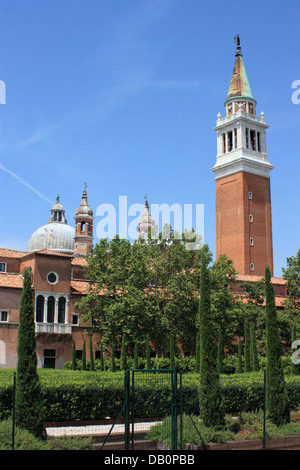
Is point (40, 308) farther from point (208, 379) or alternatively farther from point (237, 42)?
point (237, 42)

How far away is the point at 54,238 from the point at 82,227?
507 cm

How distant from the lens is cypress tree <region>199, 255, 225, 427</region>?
16.1 meters

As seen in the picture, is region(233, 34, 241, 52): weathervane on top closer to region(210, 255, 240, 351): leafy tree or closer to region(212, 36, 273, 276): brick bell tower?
region(212, 36, 273, 276): brick bell tower

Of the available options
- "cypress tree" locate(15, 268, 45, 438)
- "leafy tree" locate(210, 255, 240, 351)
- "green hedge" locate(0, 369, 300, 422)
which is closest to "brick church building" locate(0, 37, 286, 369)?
"leafy tree" locate(210, 255, 240, 351)

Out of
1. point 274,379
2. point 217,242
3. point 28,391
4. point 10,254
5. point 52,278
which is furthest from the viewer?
point 217,242

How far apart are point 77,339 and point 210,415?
88.0 feet

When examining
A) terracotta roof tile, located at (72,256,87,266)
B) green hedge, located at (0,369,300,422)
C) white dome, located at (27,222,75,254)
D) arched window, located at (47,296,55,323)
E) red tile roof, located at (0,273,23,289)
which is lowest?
green hedge, located at (0,369,300,422)

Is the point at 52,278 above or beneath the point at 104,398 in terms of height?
above

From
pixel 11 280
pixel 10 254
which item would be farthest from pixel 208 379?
pixel 10 254

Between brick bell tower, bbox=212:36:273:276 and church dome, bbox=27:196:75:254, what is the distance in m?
22.6

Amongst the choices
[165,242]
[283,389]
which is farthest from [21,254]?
[283,389]

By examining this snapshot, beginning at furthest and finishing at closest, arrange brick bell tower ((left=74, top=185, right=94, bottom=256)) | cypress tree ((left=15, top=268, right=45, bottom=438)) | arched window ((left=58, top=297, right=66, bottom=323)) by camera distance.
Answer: brick bell tower ((left=74, top=185, right=94, bottom=256)) < arched window ((left=58, top=297, right=66, bottom=323)) < cypress tree ((left=15, top=268, right=45, bottom=438))

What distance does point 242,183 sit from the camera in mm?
65250

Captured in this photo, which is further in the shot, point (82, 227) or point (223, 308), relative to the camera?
point (82, 227)
